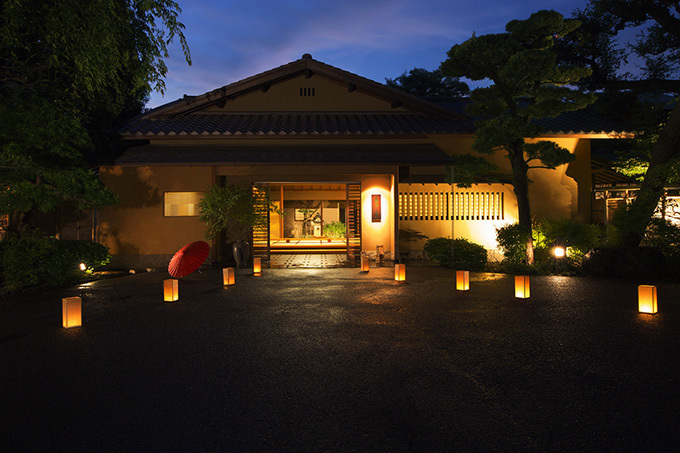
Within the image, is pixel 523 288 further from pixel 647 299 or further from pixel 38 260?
pixel 38 260

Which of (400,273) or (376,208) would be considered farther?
(376,208)

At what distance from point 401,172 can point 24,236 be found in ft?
31.2

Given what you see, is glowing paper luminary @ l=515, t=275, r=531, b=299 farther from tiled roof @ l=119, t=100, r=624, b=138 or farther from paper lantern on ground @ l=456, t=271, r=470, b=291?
tiled roof @ l=119, t=100, r=624, b=138

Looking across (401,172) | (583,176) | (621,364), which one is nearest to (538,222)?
(583,176)

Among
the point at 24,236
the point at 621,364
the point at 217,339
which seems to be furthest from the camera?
the point at 24,236

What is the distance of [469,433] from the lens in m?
2.73

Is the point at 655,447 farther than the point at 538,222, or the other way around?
the point at 538,222

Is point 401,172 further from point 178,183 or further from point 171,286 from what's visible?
point 171,286

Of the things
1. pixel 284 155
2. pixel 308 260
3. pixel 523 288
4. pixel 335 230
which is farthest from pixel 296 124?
pixel 523 288

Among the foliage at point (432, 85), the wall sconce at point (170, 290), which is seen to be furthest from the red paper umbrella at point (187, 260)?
the foliage at point (432, 85)

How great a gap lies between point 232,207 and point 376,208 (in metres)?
4.61

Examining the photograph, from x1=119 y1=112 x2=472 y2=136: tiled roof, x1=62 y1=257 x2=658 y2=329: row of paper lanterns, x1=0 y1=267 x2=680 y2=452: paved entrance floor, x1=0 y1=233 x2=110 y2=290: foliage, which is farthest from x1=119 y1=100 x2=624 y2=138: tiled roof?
x1=0 y1=267 x2=680 y2=452: paved entrance floor

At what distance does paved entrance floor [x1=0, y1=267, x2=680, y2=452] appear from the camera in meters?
2.72

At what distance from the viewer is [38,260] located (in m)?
8.36
